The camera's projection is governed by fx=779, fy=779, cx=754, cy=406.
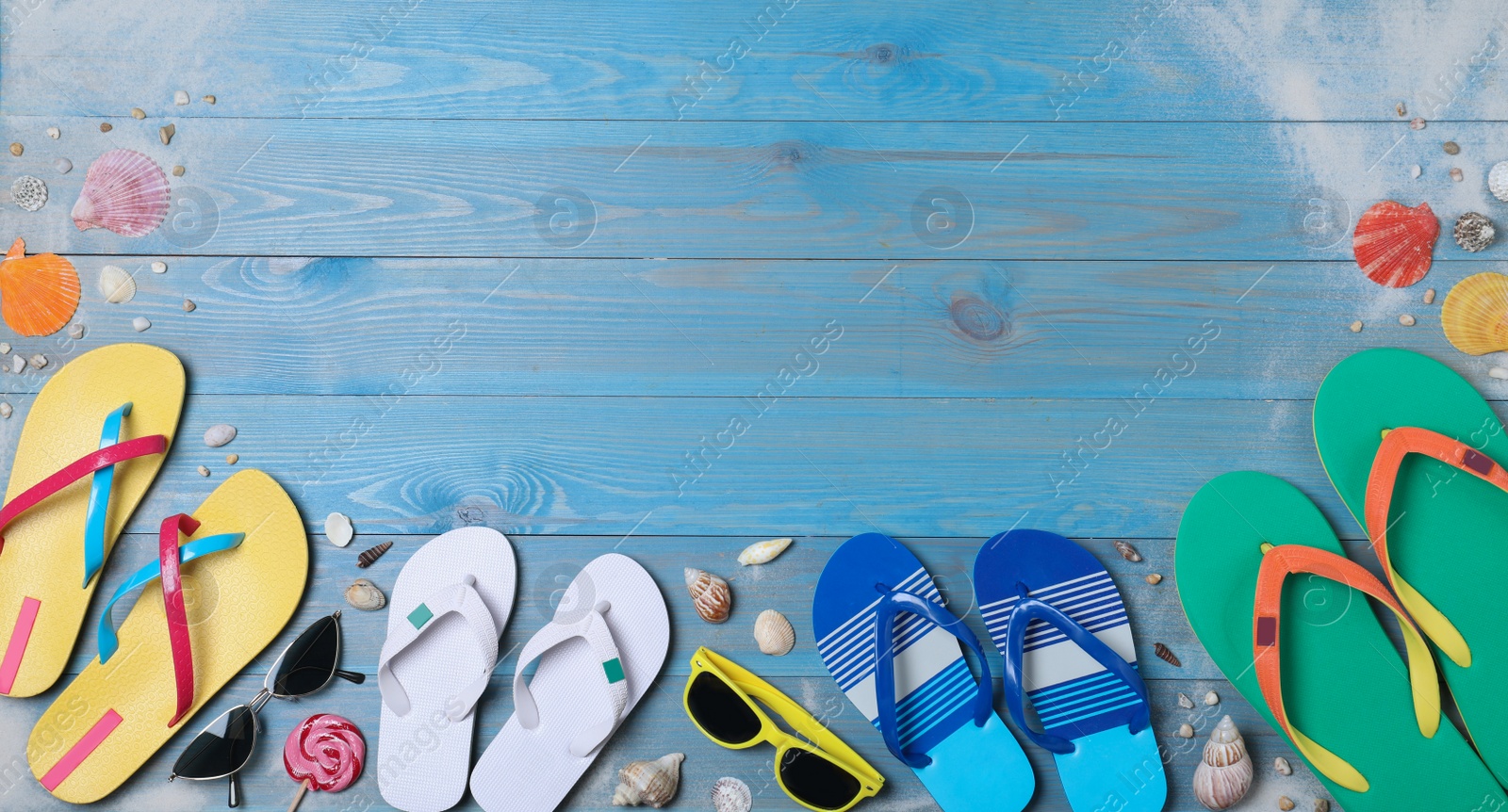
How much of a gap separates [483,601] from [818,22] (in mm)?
962

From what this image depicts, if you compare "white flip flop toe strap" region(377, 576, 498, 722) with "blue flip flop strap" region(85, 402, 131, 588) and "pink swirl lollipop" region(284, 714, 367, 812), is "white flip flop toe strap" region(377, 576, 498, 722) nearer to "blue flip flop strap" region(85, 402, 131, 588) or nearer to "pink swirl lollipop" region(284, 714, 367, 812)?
"pink swirl lollipop" region(284, 714, 367, 812)

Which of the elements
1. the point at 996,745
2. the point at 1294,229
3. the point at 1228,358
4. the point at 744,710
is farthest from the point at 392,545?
the point at 1294,229

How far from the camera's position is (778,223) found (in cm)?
114

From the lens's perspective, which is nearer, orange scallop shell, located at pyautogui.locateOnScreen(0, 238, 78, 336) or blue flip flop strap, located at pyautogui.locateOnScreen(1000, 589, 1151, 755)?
blue flip flop strap, located at pyautogui.locateOnScreen(1000, 589, 1151, 755)

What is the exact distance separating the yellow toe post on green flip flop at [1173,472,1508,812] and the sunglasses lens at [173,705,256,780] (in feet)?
4.34

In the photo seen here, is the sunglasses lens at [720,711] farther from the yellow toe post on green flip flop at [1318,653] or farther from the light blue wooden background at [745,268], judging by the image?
the yellow toe post on green flip flop at [1318,653]

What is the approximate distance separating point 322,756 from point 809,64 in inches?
47.2

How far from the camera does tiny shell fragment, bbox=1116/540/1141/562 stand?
110 centimetres

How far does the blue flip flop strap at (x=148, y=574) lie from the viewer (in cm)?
105

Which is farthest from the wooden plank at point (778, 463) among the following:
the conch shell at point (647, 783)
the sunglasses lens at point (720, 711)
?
the conch shell at point (647, 783)

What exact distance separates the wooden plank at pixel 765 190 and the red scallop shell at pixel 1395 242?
27 millimetres

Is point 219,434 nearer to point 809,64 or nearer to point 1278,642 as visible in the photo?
point 809,64

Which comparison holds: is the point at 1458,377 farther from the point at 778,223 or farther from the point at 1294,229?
the point at 778,223

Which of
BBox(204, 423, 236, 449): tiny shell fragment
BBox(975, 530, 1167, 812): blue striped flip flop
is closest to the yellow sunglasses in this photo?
BBox(975, 530, 1167, 812): blue striped flip flop
